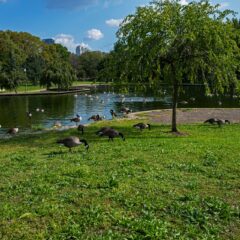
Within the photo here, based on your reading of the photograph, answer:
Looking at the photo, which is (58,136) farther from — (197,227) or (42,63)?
(42,63)

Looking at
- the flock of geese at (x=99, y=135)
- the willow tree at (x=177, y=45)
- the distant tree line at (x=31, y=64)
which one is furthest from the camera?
the distant tree line at (x=31, y=64)

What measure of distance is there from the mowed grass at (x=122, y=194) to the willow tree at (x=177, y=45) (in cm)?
671

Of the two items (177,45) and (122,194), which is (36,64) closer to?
(177,45)

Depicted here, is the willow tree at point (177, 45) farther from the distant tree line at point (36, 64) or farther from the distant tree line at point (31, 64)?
the distant tree line at point (31, 64)

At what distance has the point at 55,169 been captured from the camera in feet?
36.4

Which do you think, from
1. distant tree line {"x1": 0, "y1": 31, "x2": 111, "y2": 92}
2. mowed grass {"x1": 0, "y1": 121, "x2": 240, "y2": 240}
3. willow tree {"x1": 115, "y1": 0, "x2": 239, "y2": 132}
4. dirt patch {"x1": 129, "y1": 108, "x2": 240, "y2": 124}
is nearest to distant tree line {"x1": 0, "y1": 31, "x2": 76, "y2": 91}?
distant tree line {"x1": 0, "y1": 31, "x2": 111, "y2": 92}

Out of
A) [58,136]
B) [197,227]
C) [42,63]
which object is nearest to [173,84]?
[58,136]

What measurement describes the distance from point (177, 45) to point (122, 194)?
1279 cm

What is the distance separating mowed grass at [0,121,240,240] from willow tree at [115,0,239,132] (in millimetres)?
6706

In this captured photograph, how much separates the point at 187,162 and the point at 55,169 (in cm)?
390

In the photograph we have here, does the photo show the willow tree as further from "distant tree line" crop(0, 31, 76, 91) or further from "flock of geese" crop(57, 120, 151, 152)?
"distant tree line" crop(0, 31, 76, 91)

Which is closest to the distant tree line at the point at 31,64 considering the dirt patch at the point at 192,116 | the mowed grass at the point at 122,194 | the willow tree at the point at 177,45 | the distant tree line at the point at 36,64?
the distant tree line at the point at 36,64

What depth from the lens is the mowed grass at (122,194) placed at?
679 centimetres

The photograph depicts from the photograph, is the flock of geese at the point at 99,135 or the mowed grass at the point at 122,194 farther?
the flock of geese at the point at 99,135
